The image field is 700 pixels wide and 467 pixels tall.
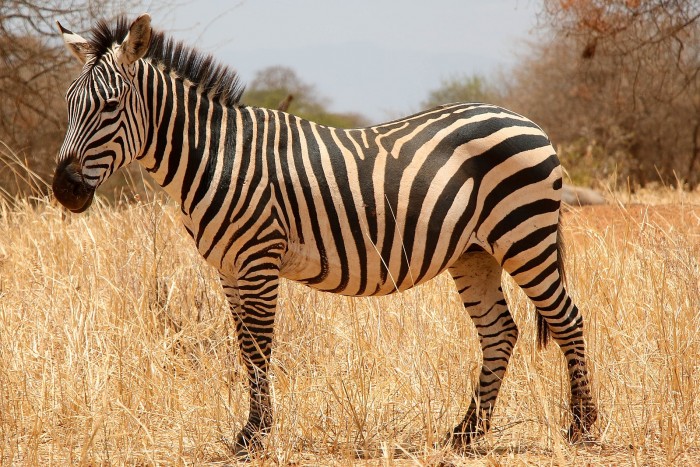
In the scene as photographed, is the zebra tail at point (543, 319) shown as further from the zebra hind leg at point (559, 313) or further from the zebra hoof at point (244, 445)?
the zebra hoof at point (244, 445)

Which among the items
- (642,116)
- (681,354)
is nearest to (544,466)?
(681,354)

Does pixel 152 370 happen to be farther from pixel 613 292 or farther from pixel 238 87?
pixel 613 292

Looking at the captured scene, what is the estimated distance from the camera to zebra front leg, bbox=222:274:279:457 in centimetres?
430

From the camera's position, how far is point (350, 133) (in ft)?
15.5

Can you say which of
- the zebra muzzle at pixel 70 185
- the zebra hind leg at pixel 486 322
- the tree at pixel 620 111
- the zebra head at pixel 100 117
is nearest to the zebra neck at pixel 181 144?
the zebra head at pixel 100 117

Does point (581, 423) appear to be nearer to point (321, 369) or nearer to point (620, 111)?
point (321, 369)

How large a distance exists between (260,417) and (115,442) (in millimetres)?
772

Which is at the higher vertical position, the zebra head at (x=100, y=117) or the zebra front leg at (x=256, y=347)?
the zebra head at (x=100, y=117)

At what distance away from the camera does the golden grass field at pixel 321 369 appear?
170 inches

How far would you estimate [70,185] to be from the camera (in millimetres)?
4031

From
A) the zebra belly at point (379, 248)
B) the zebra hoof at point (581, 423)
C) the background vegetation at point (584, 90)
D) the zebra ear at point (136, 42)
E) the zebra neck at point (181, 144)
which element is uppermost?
the background vegetation at point (584, 90)

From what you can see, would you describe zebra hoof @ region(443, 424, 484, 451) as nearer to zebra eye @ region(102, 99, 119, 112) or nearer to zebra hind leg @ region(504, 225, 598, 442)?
zebra hind leg @ region(504, 225, 598, 442)

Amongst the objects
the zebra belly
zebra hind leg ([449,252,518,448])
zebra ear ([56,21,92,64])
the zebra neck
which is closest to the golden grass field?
zebra hind leg ([449,252,518,448])

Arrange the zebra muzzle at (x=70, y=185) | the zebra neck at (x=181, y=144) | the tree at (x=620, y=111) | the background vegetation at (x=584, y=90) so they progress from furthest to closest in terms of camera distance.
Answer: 1. the tree at (x=620, y=111)
2. the background vegetation at (x=584, y=90)
3. the zebra neck at (x=181, y=144)
4. the zebra muzzle at (x=70, y=185)
